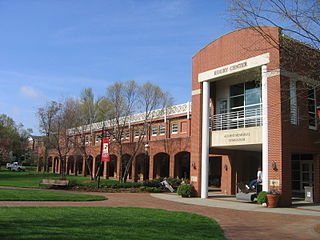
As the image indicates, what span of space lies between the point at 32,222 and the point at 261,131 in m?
12.3

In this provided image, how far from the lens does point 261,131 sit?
17125 mm

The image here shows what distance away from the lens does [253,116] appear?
19.5 m

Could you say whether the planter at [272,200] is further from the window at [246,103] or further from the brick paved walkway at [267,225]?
the window at [246,103]

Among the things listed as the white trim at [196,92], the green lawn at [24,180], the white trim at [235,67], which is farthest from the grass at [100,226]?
the green lawn at [24,180]

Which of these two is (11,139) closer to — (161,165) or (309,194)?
(161,165)

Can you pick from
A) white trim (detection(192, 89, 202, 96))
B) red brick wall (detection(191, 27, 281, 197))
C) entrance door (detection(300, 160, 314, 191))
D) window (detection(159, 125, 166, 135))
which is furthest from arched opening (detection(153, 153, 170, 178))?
entrance door (detection(300, 160, 314, 191))

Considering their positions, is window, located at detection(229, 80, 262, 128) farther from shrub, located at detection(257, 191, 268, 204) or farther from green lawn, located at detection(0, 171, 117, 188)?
green lawn, located at detection(0, 171, 117, 188)

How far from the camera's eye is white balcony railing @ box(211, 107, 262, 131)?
19344mm

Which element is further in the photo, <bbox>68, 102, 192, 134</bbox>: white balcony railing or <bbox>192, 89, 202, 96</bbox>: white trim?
<bbox>68, 102, 192, 134</bbox>: white balcony railing

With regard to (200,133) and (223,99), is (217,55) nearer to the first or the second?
(223,99)

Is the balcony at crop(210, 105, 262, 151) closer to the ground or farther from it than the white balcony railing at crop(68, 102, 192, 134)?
closer to the ground

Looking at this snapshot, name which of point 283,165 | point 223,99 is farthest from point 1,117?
point 283,165

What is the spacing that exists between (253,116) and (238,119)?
3.26 feet

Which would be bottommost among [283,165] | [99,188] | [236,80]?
[99,188]
